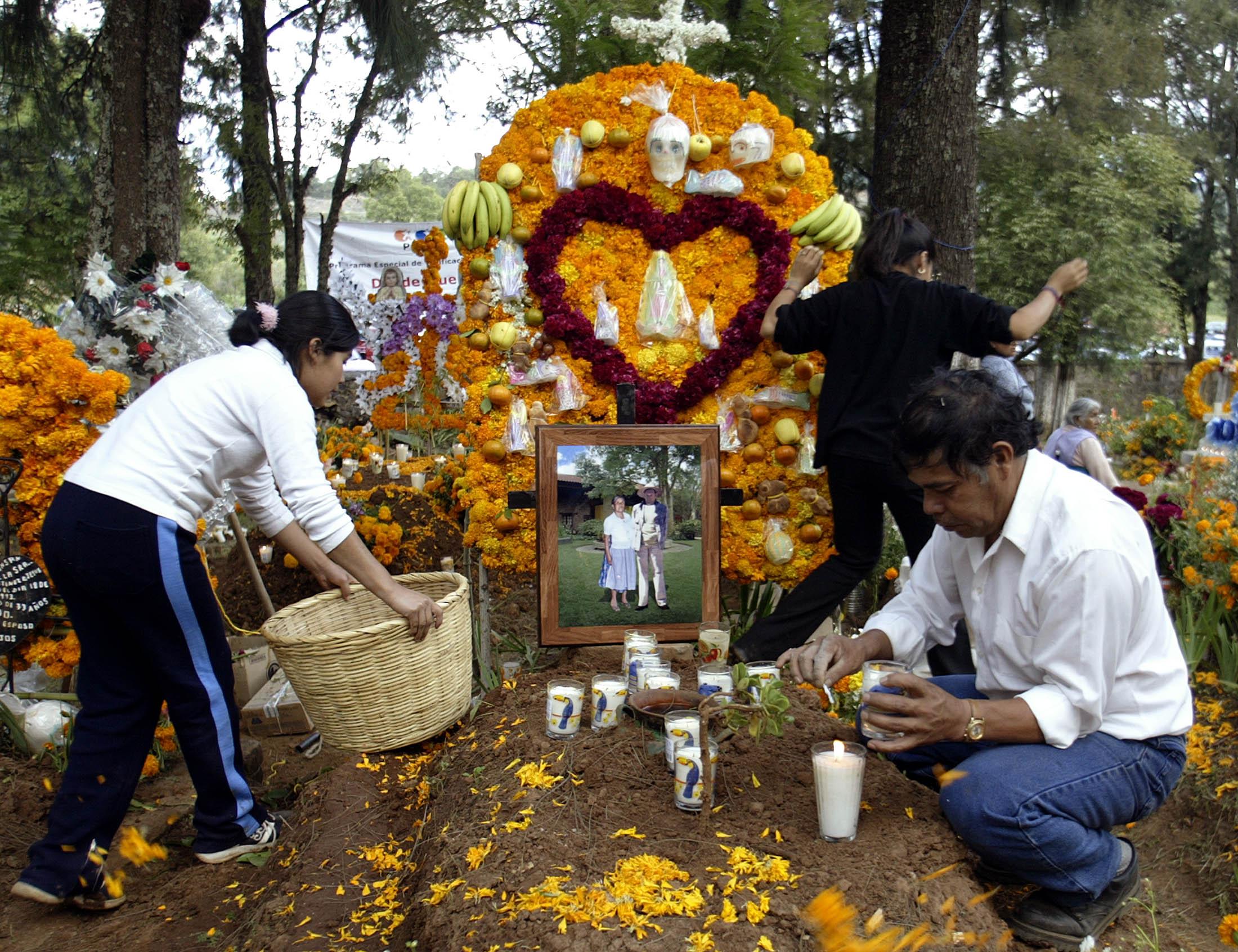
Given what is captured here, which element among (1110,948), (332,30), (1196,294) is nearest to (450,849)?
(1110,948)

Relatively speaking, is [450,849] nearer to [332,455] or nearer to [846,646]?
[846,646]

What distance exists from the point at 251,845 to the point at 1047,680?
2.53 metres

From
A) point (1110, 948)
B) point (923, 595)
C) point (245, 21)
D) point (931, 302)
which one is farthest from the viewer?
point (245, 21)

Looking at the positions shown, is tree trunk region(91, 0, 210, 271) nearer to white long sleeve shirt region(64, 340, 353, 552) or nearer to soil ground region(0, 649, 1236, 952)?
soil ground region(0, 649, 1236, 952)

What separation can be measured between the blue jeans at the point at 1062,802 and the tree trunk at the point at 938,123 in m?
4.04

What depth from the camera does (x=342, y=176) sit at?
14664 mm

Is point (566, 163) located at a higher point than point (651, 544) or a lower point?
higher

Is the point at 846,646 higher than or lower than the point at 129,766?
higher

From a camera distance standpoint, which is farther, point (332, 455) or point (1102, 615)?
point (332, 455)

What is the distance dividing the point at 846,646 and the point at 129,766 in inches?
87.9

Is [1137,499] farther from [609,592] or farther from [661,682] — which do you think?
[661,682]

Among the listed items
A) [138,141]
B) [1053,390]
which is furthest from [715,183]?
[1053,390]

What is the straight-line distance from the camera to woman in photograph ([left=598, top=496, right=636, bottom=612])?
4039 millimetres

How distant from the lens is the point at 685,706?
3.14 meters
